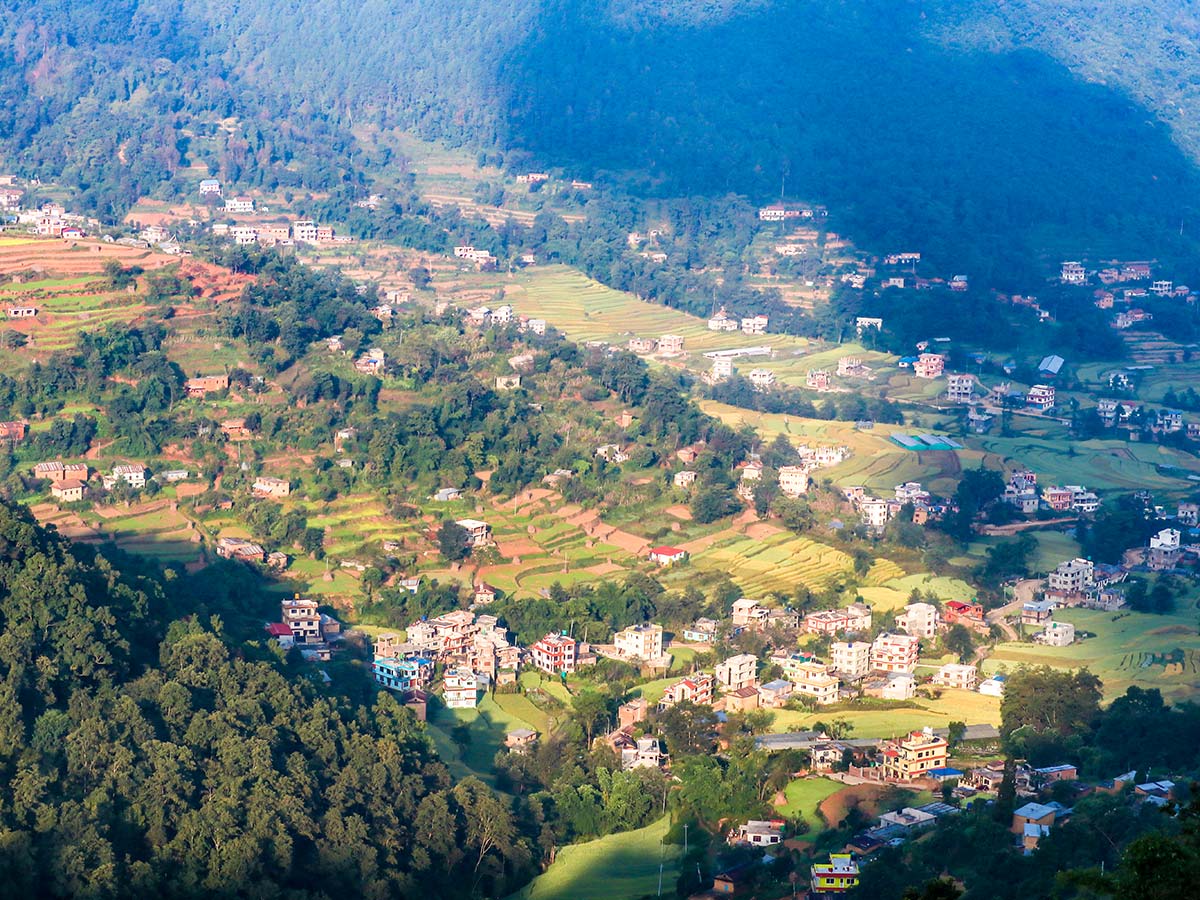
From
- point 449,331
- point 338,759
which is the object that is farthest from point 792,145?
point 338,759

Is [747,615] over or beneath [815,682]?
beneath

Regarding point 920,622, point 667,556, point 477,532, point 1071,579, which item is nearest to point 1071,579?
point 1071,579

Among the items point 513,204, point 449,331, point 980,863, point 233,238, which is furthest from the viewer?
point 513,204

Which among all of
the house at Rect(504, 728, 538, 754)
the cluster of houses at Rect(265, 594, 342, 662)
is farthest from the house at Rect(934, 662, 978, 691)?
the cluster of houses at Rect(265, 594, 342, 662)

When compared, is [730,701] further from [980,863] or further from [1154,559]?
[1154,559]

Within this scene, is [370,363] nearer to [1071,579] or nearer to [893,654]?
[893,654]

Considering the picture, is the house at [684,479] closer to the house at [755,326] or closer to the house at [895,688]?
the house at [895,688]

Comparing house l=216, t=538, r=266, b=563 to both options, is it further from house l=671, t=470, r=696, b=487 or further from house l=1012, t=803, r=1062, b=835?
house l=1012, t=803, r=1062, b=835
